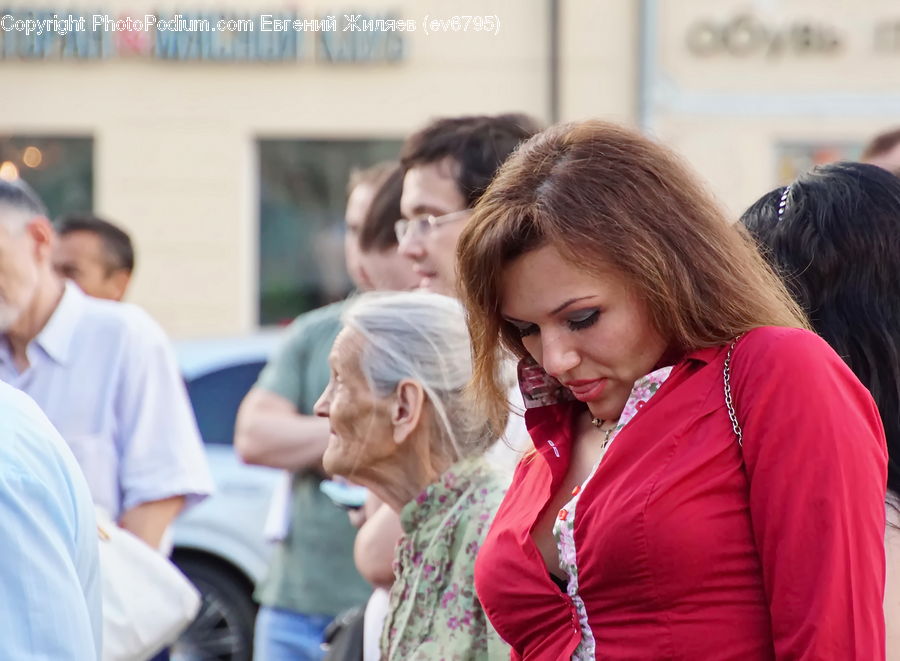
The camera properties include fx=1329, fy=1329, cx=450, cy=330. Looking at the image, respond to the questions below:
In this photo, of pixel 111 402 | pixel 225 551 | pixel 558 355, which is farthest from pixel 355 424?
pixel 225 551

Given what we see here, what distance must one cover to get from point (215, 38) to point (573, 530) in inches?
393

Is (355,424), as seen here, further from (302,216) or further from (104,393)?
(302,216)

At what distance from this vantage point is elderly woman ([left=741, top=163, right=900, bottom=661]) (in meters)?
2.15

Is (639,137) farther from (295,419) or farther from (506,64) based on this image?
(506,64)

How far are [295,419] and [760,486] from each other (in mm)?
2382

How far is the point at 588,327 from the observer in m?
2.01

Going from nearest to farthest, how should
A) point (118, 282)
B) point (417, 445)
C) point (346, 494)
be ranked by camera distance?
point (417, 445), point (346, 494), point (118, 282)

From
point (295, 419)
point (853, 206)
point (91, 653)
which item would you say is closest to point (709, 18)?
point (295, 419)

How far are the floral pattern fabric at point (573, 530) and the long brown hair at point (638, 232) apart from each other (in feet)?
0.24

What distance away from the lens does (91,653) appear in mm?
1842

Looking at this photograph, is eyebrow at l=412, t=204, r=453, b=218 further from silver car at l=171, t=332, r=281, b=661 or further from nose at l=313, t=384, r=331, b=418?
silver car at l=171, t=332, r=281, b=661

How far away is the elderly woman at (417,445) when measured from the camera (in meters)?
2.59

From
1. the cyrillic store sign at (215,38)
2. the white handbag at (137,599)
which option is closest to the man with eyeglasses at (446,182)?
the white handbag at (137,599)

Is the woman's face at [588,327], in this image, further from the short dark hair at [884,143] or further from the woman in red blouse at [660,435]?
the short dark hair at [884,143]
